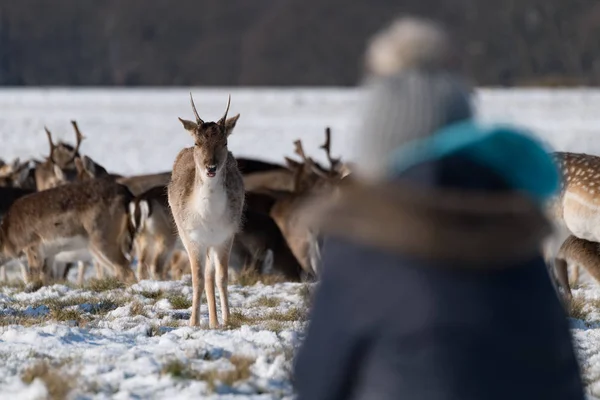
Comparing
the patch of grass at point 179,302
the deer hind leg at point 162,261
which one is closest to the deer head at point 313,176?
the deer hind leg at point 162,261

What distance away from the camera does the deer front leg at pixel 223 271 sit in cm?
754

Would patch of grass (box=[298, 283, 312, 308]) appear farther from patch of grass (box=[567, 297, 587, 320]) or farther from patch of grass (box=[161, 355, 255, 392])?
patch of grass (box=[161, 355, 255, 392])

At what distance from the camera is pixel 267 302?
833cm

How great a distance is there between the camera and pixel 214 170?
7.36 m

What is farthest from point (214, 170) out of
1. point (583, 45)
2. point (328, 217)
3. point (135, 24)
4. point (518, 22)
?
point (135, 24)

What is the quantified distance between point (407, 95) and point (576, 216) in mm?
6251

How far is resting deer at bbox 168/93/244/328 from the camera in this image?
7418 mm

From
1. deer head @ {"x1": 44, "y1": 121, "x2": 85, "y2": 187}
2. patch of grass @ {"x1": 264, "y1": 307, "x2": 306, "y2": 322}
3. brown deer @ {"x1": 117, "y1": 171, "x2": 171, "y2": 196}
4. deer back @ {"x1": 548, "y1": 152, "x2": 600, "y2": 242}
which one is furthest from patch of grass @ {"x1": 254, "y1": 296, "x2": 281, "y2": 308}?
deer head @ {"x1": 44, "y1": 121, "x2": 85, "y2": 187}

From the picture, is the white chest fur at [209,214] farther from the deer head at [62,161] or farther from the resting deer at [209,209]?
the deer head at [62,161]

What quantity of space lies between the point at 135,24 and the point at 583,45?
5918cm

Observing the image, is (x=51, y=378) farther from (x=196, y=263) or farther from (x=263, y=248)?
(x=263, y=248)

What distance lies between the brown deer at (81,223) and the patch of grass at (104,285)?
5.98 feet

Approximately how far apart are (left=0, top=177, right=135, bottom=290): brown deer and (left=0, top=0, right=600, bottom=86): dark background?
82998 millimetres

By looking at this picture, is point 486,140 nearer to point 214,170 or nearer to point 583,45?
point 214,170
